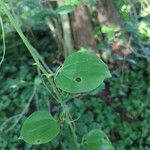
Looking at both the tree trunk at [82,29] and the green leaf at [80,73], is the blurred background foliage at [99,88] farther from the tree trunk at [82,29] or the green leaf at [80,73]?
the green leaf at [80,73]

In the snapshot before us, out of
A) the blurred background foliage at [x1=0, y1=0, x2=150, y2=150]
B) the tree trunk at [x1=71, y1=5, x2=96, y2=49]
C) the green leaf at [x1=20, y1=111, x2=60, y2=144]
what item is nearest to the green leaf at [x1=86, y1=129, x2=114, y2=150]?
the green leaf at [x1=20, y1=111, x2=60, y2=144]

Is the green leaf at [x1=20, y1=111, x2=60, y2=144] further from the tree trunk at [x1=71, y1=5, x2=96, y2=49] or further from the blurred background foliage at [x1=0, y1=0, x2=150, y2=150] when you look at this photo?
the tree trunk at [x1=71, y1=5, x2=96, y2=49]

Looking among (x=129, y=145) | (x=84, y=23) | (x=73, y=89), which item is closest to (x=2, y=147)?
(x=129, y=145)

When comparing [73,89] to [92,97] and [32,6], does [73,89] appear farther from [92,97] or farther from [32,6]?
[92,97]

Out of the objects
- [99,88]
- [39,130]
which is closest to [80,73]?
A: [39,130]

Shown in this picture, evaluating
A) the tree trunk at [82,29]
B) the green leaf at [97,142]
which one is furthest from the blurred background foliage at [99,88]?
the green leaf at [97,142]
